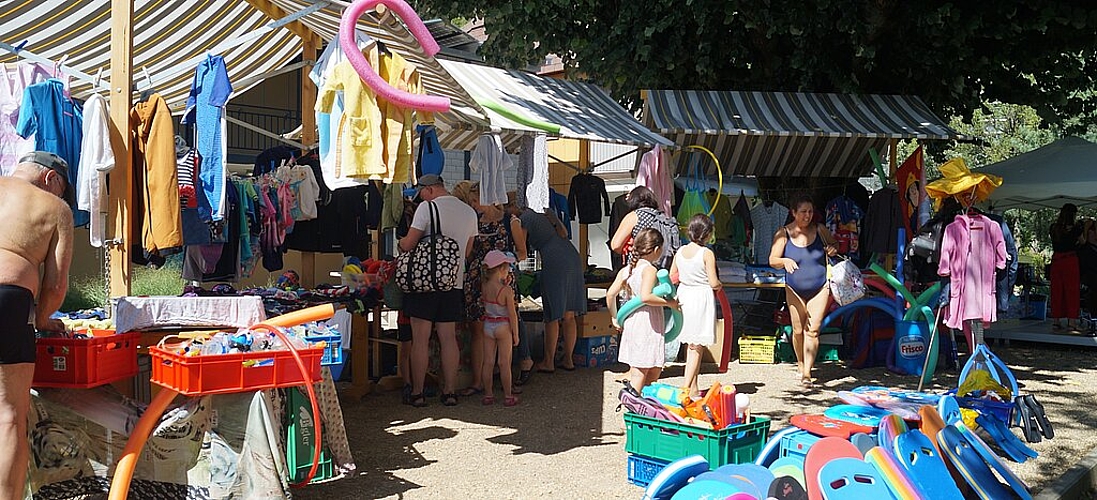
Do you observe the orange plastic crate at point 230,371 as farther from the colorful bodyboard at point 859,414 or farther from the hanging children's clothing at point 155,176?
the colorful bodyboard at point 859,414

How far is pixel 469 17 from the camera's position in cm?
1096

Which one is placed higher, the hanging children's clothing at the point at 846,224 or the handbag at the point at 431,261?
the hanging children's clothing at the point at 846,224

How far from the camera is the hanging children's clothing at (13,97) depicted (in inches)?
227

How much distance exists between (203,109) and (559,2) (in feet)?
18.2

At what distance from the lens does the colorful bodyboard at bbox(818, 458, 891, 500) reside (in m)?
3.66

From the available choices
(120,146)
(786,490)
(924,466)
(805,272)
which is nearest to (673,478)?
(786,490)

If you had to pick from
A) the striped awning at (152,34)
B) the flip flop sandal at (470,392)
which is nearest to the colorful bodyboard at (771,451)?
the flip flop sandal at (470,392)

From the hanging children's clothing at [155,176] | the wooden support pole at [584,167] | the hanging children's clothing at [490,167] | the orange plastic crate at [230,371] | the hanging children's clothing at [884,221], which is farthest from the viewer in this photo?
the wooden support pole at [584,167]

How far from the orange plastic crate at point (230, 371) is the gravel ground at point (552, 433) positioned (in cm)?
97

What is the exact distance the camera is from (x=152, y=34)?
8.67m

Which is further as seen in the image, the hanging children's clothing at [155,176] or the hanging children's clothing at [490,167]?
the hanging children's clothing at [490,167]

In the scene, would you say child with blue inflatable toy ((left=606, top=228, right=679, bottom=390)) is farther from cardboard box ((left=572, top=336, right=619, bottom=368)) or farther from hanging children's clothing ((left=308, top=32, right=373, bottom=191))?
cardboard box ((left=572, top=336, right=619, bottom=368))

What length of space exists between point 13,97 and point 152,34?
10.0ft

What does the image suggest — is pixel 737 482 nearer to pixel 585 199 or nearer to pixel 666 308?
pixel 666 308
